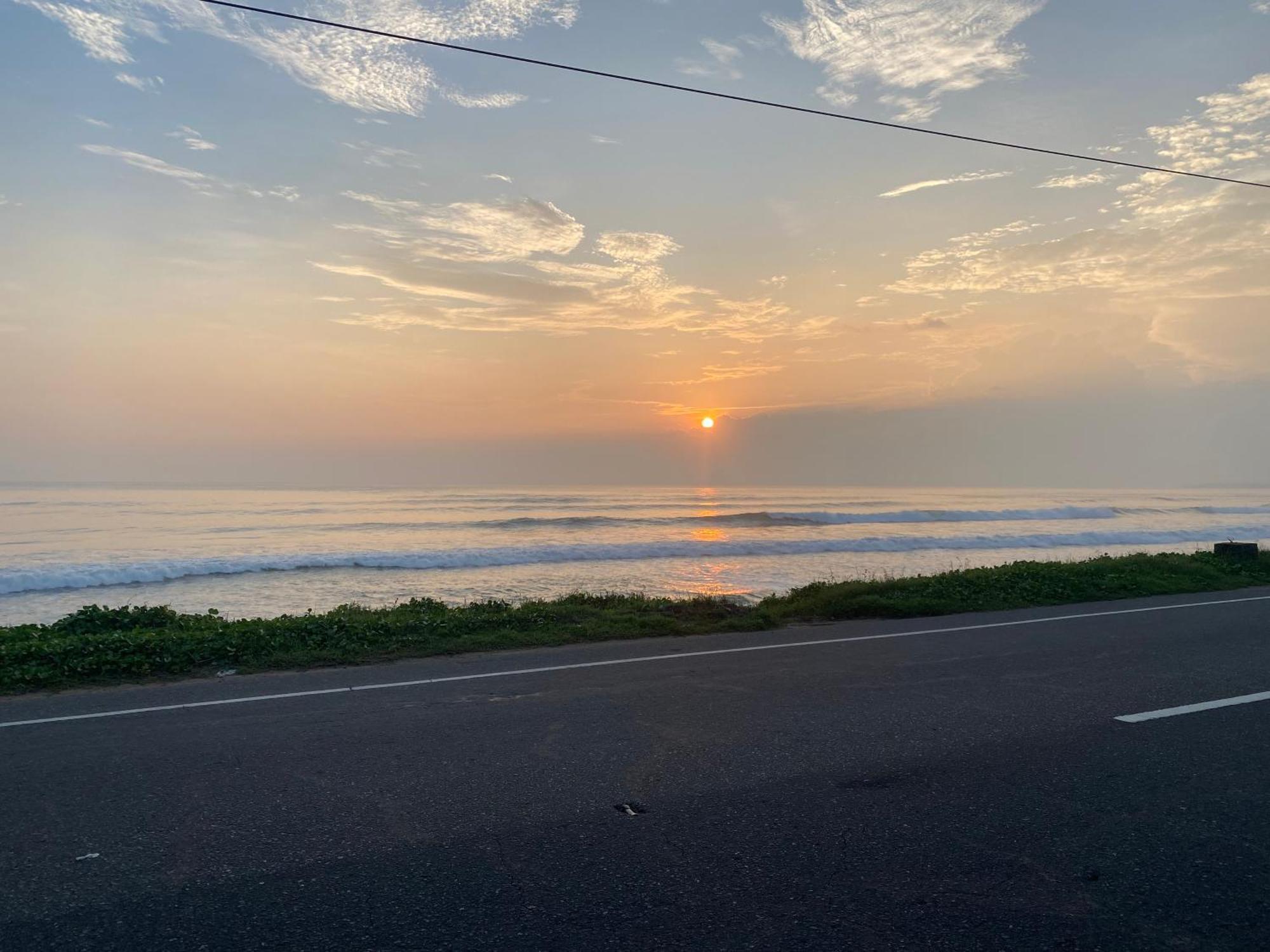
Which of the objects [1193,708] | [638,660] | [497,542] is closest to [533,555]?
[497,542]

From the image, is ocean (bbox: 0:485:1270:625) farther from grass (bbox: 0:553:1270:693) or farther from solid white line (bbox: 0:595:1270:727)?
solid white line (bbox: 0:595:1270:727)

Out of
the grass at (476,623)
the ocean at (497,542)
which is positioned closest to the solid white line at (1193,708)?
the grass at (476,623)

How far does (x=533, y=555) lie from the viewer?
98.0ft

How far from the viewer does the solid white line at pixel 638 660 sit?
6.95m

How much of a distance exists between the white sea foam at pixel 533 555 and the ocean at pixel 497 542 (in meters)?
0.10

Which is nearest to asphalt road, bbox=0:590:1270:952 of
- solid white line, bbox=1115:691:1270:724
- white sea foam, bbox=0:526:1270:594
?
solid white line, bbox=1115:691:1270:724

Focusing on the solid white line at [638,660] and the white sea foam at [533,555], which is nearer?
the solid white line at [638,660]

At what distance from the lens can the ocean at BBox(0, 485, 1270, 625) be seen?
73.0ft

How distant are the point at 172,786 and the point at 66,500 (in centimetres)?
6389

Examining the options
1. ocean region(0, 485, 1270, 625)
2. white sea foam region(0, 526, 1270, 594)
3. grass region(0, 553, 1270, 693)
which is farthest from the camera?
white sea foam region(0, 526, 1270, 594)

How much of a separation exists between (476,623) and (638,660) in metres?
2.78

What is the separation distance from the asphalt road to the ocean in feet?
33.8

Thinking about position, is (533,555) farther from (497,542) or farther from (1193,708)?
(1193,708)

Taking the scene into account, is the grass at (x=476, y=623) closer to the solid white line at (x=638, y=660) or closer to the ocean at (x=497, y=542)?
the solid white line at (x=638, y=660)
